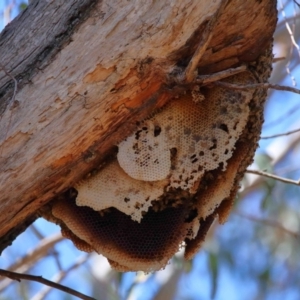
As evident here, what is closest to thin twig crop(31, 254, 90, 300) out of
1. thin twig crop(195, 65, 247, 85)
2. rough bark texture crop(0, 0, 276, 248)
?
rough bark texture crop(0, 0, 276, 248)

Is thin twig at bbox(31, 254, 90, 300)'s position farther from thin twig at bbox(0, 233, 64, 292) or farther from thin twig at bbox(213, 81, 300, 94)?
thin twig at bbox(213, 81, 300, 94)

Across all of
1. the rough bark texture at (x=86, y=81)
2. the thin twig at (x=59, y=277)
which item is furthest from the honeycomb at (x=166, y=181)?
the thin twig at (x=59, y=277)

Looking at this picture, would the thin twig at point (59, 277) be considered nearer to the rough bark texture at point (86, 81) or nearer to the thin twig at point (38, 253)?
the thin twig at point (38, 253)

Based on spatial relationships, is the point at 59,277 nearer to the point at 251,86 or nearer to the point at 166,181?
the point at 166,181

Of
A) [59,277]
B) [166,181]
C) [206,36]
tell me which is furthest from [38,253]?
[206,36]

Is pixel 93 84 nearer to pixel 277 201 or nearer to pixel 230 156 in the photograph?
pixel 230 156

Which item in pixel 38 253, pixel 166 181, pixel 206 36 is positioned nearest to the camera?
pixel 206 36
